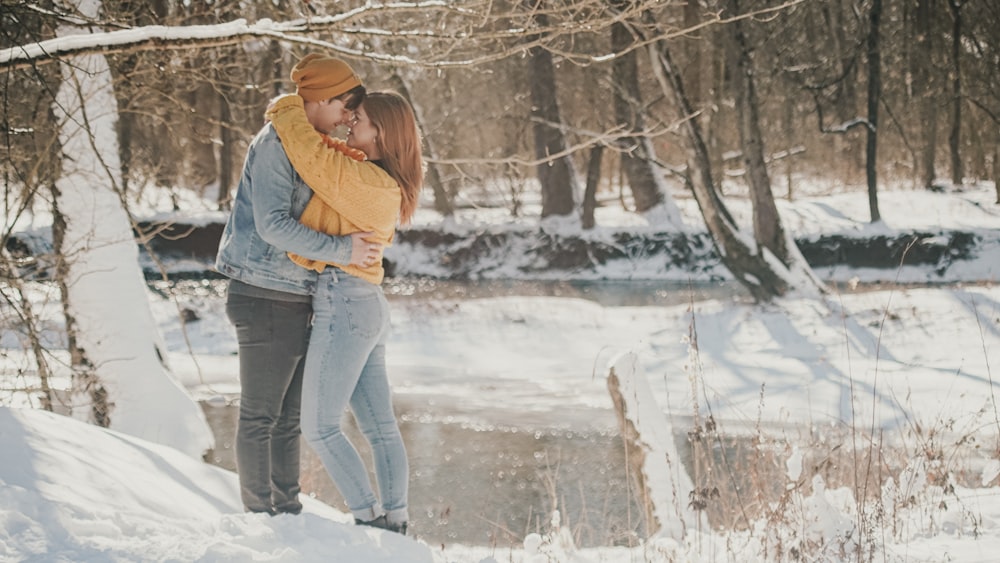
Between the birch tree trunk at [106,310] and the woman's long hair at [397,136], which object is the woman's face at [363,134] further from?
the birch tree trunk at [106,310]

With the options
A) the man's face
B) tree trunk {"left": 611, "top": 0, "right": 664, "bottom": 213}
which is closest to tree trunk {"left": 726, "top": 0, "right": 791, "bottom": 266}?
tree trunk {"left": 611, "top": 0, "right": 664, "bottom": 213}

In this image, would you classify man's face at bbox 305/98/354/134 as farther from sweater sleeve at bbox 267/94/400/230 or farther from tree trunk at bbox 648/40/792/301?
tree trunk at bbox 648/40/792/301

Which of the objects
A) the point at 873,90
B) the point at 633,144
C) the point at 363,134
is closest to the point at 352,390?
the point at 363,134

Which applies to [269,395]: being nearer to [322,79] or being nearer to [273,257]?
[273,257]

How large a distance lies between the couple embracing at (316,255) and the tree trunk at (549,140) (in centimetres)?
1622

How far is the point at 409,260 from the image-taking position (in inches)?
796

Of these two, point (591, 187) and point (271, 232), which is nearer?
point (271, 232)

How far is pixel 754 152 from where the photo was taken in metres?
12.7

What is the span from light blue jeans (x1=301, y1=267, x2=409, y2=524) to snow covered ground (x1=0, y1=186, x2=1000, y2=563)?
22 cm

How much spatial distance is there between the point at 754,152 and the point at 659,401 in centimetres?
478

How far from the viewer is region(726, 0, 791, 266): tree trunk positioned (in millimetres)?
12336

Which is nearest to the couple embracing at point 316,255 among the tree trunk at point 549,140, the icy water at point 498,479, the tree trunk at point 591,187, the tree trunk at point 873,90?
the icy water at point 498,479

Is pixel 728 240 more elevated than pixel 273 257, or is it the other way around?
pixel 273 257

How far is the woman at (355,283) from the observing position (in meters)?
3.03
